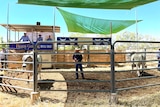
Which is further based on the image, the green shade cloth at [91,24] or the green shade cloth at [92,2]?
the green shade cloth at [91,24]

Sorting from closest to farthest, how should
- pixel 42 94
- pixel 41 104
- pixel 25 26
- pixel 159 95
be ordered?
pixel 41 104, pixel 159 95, pixel 42 94, pixel 25 26

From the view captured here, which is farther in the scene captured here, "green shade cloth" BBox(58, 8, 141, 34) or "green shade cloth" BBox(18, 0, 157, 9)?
"green shade cloth" BBox(58, 8, 141, 34)

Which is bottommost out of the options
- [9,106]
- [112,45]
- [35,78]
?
[9,106]

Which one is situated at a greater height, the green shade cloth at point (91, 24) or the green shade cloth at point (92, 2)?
the green shade cloth at point (91, 24)

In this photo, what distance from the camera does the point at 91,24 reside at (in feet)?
60.5

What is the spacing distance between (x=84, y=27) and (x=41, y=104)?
43.5ft

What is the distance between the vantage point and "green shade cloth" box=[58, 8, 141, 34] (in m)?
Result: 17.7

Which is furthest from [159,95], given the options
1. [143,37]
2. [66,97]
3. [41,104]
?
[143,37]

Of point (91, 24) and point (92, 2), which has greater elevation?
point (91, 24)

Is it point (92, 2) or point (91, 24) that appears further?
point (91, 24)

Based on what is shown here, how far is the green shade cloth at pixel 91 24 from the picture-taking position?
1766cm

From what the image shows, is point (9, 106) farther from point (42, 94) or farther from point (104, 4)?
point (104, 4)

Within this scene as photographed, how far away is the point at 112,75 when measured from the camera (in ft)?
19.9

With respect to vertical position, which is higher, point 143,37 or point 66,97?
point 143,37
